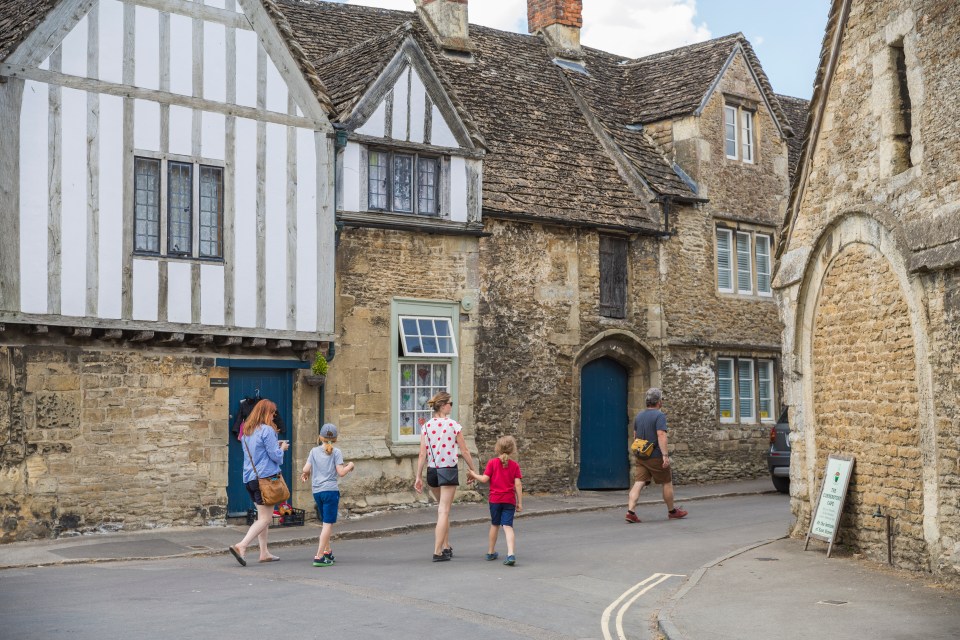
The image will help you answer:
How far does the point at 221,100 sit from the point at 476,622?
9.13 m

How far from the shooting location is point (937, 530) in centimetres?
1120

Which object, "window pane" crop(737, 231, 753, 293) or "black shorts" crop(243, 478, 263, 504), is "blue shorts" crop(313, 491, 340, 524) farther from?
"window pane" crop(737, 231, 753, 293)

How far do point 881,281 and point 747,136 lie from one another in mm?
12365

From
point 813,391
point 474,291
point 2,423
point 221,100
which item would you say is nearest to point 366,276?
point 474,291

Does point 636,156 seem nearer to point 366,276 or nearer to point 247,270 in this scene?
point 366,276

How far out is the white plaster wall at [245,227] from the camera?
625 inches

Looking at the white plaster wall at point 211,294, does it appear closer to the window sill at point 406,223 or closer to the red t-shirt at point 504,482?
the window sill at point 406,223

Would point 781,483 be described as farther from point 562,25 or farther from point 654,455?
point 562,25

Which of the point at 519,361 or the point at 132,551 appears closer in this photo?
the point at 132,551

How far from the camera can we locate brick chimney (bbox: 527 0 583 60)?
25109 mm

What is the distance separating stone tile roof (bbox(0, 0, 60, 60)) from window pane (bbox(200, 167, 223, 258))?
2716 millimetres

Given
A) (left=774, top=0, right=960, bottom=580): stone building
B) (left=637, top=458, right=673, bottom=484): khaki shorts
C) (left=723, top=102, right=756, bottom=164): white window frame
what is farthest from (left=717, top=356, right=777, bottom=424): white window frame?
(left=774, top=0, right=960, bottom=580): stone building

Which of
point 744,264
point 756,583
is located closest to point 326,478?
point 756,583

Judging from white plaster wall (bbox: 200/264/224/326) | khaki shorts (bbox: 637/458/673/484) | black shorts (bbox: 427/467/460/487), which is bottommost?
khaki shorts (bbox: 637/458/673/484)
